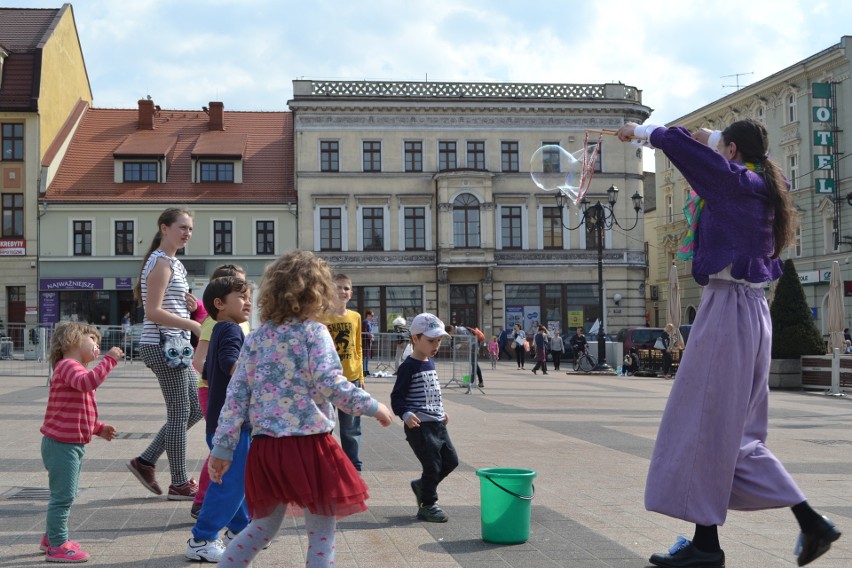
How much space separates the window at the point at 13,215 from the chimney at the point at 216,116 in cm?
980

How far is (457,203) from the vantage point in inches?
1823

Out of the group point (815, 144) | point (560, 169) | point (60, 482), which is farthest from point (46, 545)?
point (815, 144)

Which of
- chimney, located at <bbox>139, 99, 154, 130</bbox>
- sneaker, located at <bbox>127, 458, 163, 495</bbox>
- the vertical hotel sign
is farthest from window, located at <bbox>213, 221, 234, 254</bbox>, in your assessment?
sneaker, located at <bbox>127, 458, 163, 495</bbox>

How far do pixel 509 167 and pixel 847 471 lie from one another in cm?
3859

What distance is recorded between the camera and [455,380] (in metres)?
22.1

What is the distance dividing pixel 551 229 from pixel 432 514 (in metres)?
41.5

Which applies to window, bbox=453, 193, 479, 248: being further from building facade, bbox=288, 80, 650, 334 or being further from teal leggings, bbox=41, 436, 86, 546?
teal leggings, bbox=41, 436, 86, 546

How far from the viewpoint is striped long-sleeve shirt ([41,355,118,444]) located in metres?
5.36

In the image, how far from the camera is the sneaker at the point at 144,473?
6922mm

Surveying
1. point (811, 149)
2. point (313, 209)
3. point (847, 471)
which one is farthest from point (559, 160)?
point (811, 149)

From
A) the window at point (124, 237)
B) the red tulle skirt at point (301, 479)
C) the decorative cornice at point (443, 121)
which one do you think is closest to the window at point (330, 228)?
the decorative cornice at point (443, 121)

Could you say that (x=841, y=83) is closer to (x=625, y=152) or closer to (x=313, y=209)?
(x=625, y=152)

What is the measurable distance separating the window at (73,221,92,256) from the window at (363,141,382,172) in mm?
12734

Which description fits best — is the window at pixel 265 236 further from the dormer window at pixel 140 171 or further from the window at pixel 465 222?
the window at pixel 465 222
